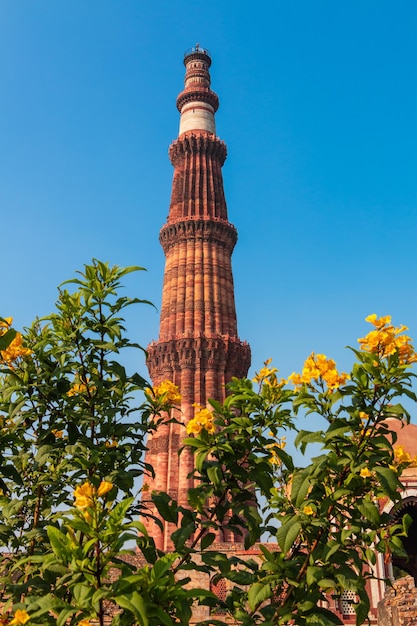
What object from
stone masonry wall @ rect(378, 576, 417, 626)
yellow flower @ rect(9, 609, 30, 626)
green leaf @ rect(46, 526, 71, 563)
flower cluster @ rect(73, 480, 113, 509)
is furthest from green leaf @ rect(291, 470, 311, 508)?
stone masonry wall @ rect(378, 576, 417, 626)

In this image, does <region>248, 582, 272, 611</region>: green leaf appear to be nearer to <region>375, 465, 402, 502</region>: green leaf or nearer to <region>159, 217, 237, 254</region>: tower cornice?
<region>375, 465, 402, 502</region>: green leaf

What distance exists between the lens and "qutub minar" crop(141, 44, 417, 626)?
2716 cm

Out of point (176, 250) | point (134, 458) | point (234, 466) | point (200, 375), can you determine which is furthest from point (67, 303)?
point (176, 250)

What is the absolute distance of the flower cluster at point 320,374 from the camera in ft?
12.6

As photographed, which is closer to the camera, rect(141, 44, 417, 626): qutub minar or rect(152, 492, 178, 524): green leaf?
rect(152, 492, 178, 524): green leaf

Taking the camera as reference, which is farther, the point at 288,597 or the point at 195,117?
the point at 195,117

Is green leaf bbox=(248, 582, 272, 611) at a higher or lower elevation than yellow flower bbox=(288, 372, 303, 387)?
lower

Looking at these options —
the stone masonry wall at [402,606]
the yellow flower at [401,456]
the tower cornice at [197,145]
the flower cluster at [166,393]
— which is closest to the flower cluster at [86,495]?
the flower cluster at [166,393]

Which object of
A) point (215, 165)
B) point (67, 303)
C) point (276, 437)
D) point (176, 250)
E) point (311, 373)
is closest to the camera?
point (311, 373)

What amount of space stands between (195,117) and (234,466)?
34.2m

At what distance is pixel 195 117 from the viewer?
3569 centimetres

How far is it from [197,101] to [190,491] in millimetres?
35209

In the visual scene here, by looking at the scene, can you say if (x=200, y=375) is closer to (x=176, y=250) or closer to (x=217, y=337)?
(x=217, y=337)

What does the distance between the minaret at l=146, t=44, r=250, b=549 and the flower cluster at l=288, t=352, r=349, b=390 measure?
22.1 meters
